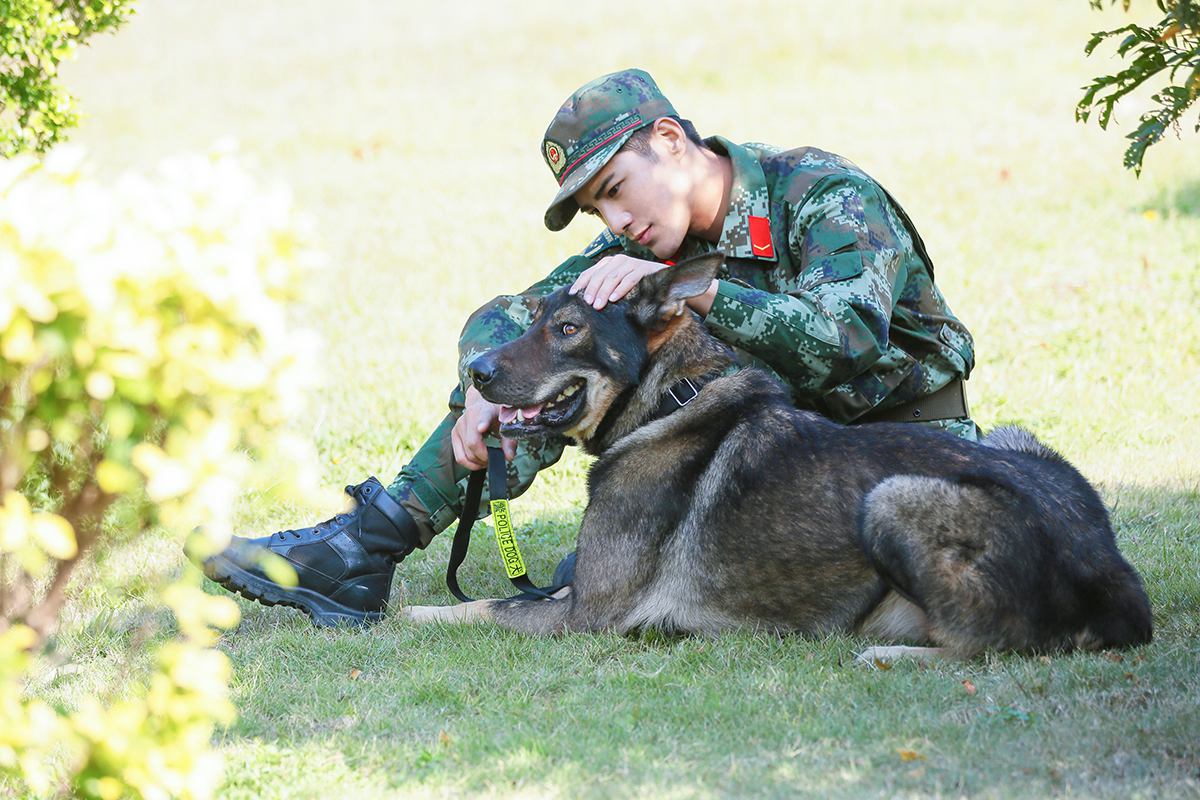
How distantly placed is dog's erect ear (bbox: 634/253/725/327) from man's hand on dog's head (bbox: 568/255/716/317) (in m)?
0.04

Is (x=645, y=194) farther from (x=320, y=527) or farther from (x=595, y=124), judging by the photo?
(x=320, y=527)

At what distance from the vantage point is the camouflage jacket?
15.4ft

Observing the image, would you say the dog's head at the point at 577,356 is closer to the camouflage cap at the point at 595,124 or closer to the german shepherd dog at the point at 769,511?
the german shepherd dog at the point at 769,511

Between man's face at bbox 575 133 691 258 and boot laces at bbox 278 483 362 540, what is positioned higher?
man's face at bbox 575 133 691 258

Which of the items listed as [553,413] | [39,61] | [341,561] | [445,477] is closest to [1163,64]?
[553,413]

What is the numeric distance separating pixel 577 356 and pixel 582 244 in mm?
7725

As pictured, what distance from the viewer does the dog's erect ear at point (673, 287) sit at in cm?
452

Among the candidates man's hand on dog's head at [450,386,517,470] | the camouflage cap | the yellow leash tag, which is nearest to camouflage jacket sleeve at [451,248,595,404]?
man's hand on dog's head at [450,386,517,470]

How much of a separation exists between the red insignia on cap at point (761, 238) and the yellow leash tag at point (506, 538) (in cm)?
149

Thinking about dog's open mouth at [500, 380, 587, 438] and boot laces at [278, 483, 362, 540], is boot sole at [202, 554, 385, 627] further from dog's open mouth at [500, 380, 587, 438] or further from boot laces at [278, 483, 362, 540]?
dog's open mouth at [500, 380, 587, 438]

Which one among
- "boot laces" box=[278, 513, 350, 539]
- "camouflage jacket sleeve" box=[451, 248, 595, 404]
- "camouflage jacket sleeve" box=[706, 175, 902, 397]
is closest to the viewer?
"camouflage jacket sleeve" box=[706, 175, 902, 397]

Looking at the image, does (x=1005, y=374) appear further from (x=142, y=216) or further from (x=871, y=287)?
(x=142, y=216)

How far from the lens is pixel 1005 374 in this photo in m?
8.67

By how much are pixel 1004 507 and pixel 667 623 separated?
128 centimetres
